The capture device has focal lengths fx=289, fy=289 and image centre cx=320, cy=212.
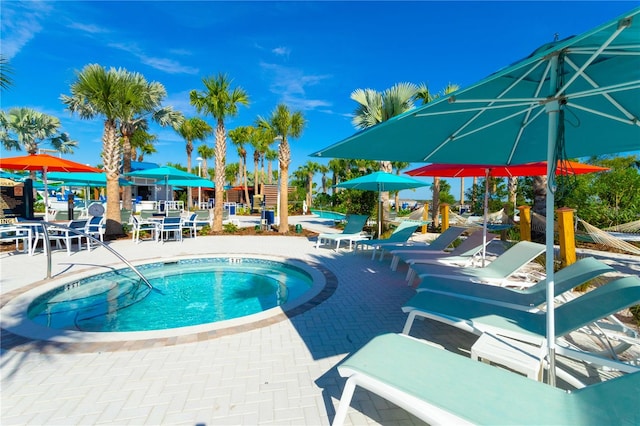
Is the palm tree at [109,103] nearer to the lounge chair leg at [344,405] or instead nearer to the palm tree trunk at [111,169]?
the palm tree trunk at [111,169]

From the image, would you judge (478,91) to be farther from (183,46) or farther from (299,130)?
(183,46)

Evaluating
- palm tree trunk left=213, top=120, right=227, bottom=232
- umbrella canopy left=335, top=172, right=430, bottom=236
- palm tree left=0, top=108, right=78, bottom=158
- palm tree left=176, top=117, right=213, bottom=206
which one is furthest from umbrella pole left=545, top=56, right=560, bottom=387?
palm tree left=0, top=108, right=78, bottom=158

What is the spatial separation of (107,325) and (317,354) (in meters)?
3.52

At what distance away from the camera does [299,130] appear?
485 inches

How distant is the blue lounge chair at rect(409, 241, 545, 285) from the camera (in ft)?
15.1

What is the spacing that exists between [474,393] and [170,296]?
5.68 metres

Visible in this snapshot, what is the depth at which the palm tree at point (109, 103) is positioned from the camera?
9.96 meters

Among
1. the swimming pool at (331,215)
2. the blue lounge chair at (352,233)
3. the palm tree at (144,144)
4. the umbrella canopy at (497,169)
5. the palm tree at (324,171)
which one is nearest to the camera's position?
the umbrella canopy at (497,169)

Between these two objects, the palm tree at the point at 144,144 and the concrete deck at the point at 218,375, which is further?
the palm tree at the point at 144,144

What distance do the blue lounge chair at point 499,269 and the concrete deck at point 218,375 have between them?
38.3 inches

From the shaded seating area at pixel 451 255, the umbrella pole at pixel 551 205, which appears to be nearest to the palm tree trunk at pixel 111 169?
the shaded seating area at pixel 451 255

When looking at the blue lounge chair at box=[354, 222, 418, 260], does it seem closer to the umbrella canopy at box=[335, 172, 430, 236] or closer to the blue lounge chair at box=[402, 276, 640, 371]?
the umbrella canopy at box=[335, 172, 430, 236]

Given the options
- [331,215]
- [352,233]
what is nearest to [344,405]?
[352,233]

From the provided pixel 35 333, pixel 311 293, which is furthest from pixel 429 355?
pixel 35 333
